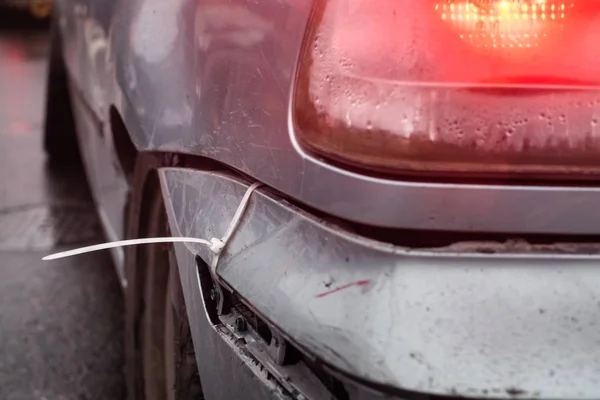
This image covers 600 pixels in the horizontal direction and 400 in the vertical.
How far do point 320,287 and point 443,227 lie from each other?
0.19 m

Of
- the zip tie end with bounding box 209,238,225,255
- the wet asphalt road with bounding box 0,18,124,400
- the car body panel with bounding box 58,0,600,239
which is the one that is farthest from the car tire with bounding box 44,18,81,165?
the zip tie end with bounding box 209,238,225,255

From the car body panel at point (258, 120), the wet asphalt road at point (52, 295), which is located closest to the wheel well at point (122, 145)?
the car body panel at point (258, 120)

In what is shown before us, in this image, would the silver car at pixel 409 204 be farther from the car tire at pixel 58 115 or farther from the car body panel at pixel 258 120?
the car tire at pixel 58 115

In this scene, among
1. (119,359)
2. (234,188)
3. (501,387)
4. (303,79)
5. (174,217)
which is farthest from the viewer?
(119,359)

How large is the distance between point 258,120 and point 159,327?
833 mm

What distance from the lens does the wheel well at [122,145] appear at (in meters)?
2.20

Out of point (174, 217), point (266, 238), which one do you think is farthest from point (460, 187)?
point (174, 217)

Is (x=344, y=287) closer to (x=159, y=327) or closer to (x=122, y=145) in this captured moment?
(x=159, y=327)

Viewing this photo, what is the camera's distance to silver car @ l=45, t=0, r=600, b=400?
0.96m

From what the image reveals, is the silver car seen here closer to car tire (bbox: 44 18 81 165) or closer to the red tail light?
the red tail light

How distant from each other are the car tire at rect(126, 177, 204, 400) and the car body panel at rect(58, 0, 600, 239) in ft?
0.70

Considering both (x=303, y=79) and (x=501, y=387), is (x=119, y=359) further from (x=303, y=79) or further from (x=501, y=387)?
(x=501, y=387)

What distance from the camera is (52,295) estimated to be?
3.31 m

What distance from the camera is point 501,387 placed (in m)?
0.93
